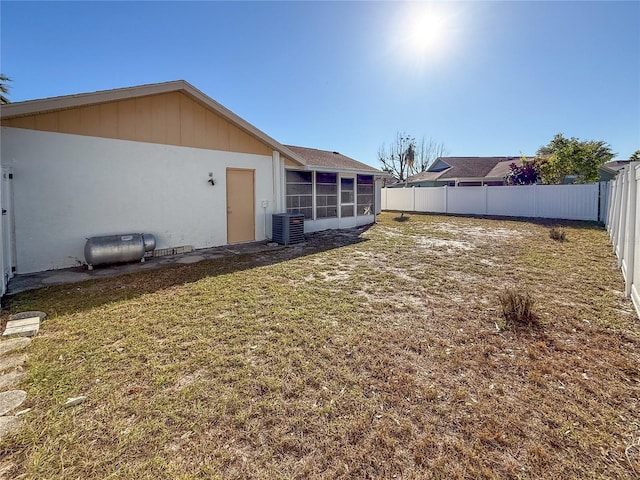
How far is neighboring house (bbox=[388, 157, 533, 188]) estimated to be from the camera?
79.5ft

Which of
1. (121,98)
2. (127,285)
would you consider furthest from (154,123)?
(127,285)

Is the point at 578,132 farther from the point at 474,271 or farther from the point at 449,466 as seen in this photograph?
the point at 449,466

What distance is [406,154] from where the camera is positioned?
137ft

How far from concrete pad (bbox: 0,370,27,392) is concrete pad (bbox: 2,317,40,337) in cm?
95

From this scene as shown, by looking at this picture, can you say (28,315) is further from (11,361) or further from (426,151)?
(426,151)

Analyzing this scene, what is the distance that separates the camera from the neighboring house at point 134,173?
5.89 m

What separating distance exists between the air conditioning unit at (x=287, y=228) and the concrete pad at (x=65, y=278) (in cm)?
500

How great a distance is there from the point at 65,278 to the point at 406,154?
4215 cm

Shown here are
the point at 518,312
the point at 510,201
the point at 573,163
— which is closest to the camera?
the point at 518,312

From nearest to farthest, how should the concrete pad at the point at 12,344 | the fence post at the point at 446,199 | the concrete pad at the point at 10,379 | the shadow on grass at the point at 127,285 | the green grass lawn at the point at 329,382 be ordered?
1. the green grass lawn at the point at 329,382
2. the concrete pad at the point at 10,379
3. the concrete pad at the point at 12,344
4. the shadow on grass at the point at 127,285
5. the fence post at the point at 446,199

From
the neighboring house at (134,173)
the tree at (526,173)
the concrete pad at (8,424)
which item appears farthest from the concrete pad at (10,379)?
the tree at (526,173)

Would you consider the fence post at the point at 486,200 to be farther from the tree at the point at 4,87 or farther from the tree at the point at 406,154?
the tree at the point at 406,154

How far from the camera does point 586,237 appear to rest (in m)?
9.62

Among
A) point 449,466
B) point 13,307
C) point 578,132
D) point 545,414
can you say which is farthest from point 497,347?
point 578,132
